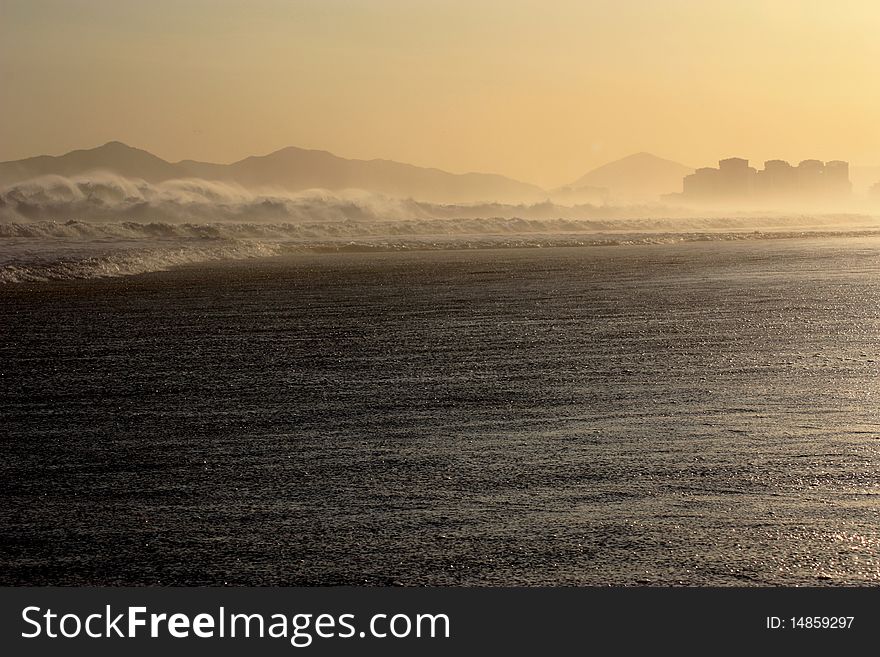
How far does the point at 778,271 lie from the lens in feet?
111

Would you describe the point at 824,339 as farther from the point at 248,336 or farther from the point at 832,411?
the point at 248,336

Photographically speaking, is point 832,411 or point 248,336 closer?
point 832,411

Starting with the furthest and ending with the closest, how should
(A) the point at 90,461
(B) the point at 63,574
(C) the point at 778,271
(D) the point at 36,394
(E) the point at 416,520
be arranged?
(C) the point at 778,271, (D) the point at 36,394, (A) the point at 90,461, (E) the point at 416,520, (B) the point at 63,574

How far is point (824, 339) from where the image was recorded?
51.0 feet

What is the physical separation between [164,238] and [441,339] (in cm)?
6405

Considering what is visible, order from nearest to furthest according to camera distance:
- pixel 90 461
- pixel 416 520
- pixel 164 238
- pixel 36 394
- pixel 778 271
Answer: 1. pixel 416 520
2. pixel 90 461
3. pixel 36 394
4. pixel 778 271
5. pixel 164 238

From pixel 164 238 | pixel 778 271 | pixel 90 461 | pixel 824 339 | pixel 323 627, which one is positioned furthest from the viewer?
pixel 164 238

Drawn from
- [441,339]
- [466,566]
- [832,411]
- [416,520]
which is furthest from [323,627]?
[441,339]

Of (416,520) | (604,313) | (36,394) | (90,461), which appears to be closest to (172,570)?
(416,520)

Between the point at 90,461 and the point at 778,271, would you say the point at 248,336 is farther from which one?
the point at 778,271

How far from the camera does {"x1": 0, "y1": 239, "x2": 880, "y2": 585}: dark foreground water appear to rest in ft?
19.2

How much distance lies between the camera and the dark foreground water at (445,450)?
5.86 metres

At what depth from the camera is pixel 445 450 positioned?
8430 mm

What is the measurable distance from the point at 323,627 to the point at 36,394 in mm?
7299
